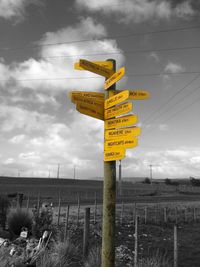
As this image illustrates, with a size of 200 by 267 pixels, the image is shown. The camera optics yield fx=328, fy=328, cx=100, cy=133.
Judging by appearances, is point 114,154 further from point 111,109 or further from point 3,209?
point 3,209

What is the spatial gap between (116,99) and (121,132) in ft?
1.58

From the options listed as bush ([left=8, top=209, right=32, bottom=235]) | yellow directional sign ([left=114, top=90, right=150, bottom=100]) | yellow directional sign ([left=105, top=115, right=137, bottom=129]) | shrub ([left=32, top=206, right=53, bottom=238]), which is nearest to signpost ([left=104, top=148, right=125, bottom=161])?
yellow directional sign ([left=105, top=115, right=137, bottom=129])

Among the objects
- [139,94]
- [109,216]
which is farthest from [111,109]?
[109,216]

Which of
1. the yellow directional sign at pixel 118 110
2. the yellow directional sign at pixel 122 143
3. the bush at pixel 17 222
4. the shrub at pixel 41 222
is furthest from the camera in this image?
the bush at pixel 17 222

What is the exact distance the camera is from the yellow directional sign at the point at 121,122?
439cm

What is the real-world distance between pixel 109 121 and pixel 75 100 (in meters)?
0.58

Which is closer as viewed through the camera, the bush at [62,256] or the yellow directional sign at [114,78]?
the yellow directional sign at [114,78]

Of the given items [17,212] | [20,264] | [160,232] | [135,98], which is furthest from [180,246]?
[135,98]

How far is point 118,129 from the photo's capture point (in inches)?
177

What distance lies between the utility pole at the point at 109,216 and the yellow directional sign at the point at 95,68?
4.38 feet

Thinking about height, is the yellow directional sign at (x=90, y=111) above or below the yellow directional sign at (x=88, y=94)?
below

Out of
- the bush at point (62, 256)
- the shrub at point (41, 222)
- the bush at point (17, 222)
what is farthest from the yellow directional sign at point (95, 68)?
the bush at point (17, 222)

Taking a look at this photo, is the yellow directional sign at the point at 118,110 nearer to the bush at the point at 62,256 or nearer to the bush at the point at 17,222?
the bush at the point at 62,256

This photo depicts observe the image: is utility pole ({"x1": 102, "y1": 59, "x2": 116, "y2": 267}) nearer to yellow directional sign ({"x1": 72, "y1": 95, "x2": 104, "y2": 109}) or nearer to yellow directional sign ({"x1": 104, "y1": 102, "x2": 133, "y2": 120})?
yellow directional sign ({"x1": 104, "y1": 102, "x2": 133, "y2": 120})
